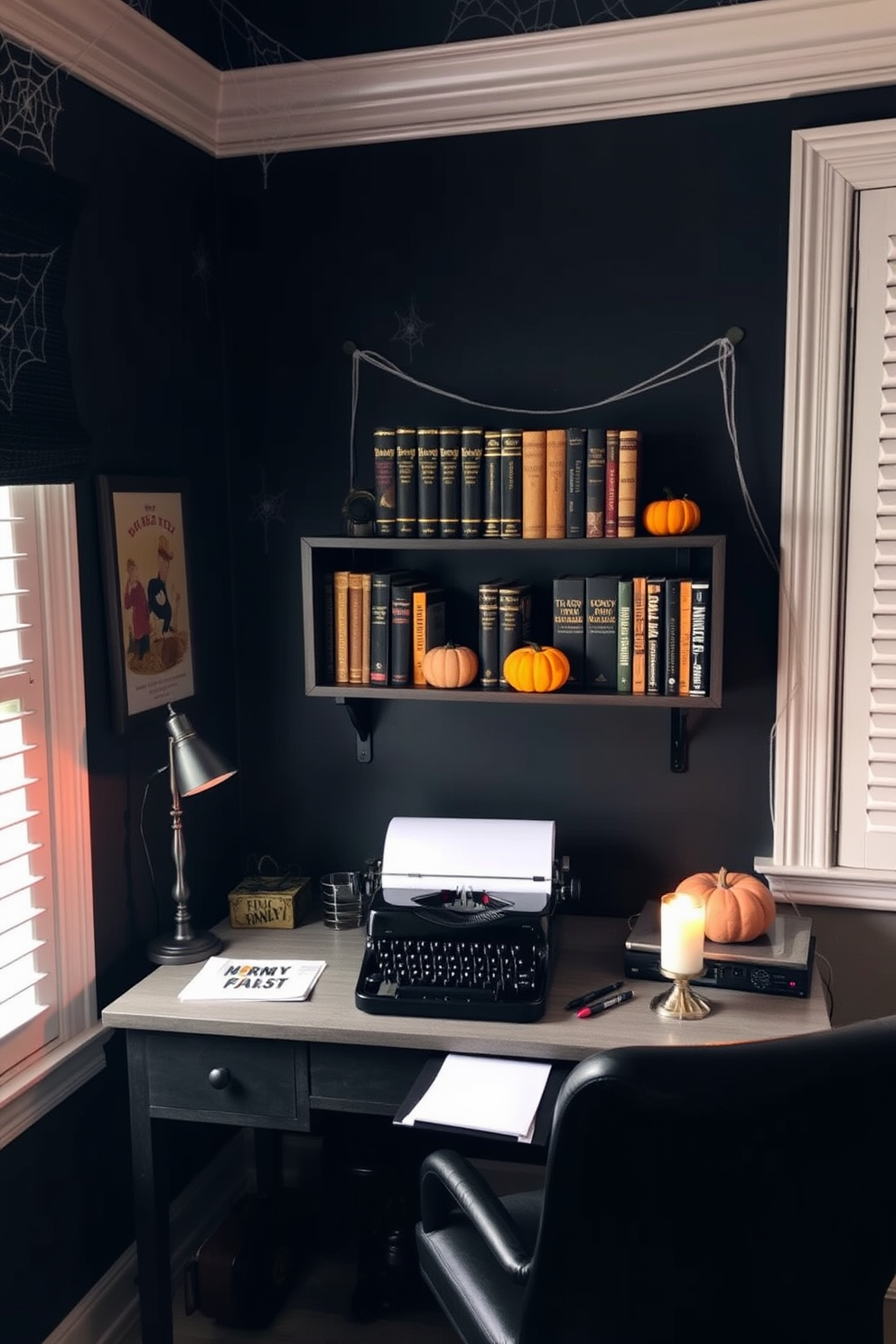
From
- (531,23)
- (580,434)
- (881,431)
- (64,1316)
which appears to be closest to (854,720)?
(881,431)

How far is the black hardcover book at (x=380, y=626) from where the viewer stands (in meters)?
2.44

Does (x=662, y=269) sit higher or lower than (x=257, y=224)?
lower

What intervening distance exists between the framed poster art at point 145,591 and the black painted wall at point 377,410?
0.03m

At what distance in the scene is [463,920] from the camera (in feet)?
7.32

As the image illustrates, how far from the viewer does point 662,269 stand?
242 cm

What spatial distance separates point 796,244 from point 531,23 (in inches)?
28.5

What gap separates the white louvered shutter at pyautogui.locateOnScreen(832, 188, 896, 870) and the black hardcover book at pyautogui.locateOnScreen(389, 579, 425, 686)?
893 mm

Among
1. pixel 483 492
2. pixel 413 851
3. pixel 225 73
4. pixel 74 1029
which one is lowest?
pixel 74 1029

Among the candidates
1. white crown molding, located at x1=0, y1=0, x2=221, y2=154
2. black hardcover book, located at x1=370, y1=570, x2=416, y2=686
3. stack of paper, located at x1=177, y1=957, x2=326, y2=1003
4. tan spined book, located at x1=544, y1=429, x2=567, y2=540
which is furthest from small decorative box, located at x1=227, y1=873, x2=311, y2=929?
white crown molding, located at x1=0, y1=0, x2=221, y2=154

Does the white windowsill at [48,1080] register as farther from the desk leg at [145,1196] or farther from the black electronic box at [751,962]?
the black electronic box at [751,962]

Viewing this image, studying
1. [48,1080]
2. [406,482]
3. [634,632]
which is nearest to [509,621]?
[634,632]

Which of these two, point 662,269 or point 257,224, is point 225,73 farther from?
point 662,269

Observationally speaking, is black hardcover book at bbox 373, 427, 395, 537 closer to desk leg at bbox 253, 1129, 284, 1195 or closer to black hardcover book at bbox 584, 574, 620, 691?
black hardcover book at bbox 584, 574, 620, 691

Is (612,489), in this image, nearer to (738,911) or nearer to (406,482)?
(406,482)
